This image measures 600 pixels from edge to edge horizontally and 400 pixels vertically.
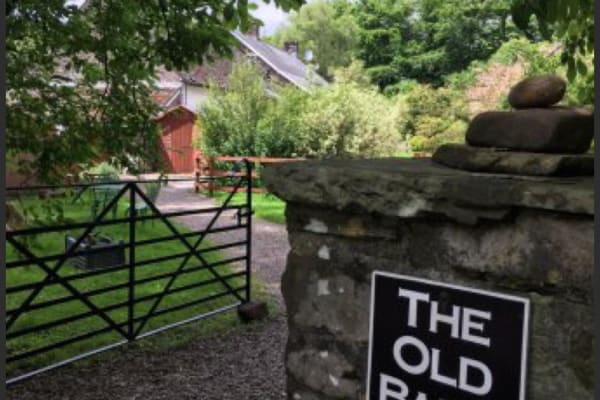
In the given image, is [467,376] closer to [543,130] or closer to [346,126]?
[543,130]

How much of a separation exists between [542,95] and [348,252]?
77 centimetres

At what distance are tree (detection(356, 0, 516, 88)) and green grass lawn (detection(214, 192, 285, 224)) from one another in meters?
26.9

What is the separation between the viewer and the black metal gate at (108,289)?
4.48 meters

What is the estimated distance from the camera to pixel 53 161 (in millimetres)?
4613

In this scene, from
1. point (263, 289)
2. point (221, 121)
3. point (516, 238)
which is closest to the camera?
point (516, 238)

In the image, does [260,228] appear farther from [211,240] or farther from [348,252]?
[348,252]

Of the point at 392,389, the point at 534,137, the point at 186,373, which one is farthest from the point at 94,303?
the point at 534,137

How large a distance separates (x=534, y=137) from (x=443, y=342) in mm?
660

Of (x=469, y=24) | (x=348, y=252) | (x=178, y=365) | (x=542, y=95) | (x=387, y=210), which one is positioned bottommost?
(x=178, y=365)

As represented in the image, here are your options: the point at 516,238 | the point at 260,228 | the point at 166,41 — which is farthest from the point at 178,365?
the point at 260,228

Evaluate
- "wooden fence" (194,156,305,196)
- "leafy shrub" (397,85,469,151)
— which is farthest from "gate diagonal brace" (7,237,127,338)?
"leafy shrub" (397,85,469,151)

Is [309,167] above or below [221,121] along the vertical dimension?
below

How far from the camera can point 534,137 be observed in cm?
187

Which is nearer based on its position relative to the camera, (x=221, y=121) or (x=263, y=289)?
(x=263, y=289)
